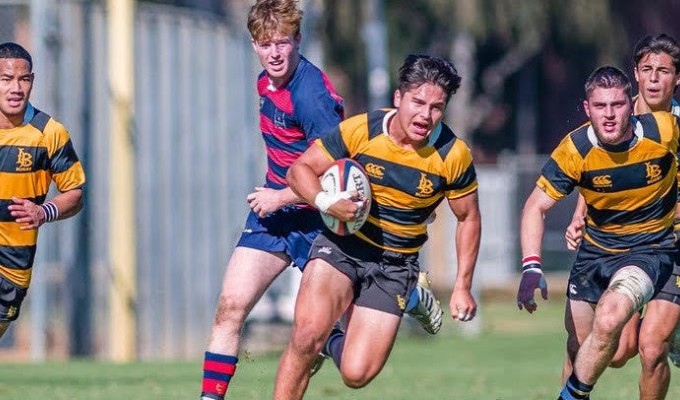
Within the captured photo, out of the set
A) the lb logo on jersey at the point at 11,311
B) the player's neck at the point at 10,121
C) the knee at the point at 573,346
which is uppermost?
the player's neck at the point at 10,121

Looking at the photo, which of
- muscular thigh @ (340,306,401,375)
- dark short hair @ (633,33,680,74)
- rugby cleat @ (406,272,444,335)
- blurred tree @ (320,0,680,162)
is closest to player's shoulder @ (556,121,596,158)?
dark short hair @ (633,33,680,74)

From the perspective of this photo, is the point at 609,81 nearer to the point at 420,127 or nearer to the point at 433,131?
the point at 433,131

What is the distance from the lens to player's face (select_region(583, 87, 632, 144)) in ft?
29.3

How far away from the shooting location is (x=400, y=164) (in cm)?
873

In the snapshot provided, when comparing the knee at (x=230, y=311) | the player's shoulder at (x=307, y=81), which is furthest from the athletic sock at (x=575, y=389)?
the player's shoulder at (x=307, y=81)

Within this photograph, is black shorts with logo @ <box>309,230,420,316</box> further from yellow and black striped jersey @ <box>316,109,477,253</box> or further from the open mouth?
the open mouth

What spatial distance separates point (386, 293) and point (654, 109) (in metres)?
2.11

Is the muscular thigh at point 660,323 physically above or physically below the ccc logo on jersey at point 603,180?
below

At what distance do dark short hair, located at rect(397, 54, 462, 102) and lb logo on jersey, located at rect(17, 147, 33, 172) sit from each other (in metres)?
2.25

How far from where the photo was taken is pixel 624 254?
30.6 feet

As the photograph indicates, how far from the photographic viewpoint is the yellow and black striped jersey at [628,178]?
9125 mm

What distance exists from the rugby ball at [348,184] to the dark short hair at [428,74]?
517 millimetres

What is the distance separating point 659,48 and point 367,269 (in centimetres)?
228

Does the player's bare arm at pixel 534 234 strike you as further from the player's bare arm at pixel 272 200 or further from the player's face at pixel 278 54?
the player's face at pixel 278 54
